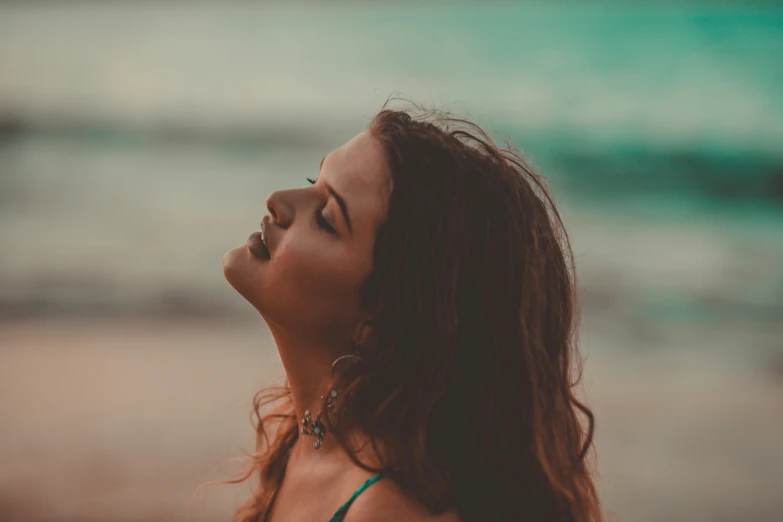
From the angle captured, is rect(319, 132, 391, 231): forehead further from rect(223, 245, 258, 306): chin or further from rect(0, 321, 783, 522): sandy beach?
rect(0, 321, 783, 522): sandy beach

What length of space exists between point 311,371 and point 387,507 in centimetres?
32

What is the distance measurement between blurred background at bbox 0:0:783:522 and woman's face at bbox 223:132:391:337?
61cm

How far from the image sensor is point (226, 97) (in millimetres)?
8727

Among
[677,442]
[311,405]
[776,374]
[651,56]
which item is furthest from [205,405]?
[651,56]

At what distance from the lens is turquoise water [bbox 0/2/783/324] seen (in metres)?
6.98

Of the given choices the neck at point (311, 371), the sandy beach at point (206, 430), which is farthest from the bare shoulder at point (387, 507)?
the sandy beach at point (206, 430)

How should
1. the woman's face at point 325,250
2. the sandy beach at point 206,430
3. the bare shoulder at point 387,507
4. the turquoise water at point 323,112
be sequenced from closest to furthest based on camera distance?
1. the bare shoulder at point 387,507
2. the woman's face at point 325,250
3. the sandy beach at point 206,430
4. the turquoise water at point 323,112

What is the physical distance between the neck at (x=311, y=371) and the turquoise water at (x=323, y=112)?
4760 mm

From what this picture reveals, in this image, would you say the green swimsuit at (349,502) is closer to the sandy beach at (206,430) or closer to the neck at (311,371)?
the neck at (311,371)

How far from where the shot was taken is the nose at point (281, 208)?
1733 mm

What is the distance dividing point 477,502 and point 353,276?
48cm

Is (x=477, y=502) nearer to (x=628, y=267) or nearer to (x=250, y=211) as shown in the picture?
(x=628, y=267)

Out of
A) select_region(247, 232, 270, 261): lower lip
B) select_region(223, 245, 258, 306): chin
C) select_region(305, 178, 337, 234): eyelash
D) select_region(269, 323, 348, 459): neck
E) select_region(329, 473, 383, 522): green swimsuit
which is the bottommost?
select_region(329, 473, 383, 522): green swimsuit

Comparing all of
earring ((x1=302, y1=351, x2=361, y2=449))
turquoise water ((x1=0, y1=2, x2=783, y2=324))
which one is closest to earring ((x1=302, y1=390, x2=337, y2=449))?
earring ((x1=302, y1=351, x2=361, y2=449))
